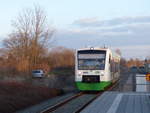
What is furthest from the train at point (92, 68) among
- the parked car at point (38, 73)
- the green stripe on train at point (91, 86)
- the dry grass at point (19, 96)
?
the parked car at point (38, 73)

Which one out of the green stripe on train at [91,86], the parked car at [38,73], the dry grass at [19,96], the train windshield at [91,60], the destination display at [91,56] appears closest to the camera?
the dry grass at [19,96]

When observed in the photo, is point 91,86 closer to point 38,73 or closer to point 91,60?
point 91,60

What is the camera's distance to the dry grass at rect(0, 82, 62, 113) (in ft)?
66.7

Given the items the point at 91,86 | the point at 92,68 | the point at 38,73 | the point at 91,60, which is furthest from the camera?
the point at 38,73

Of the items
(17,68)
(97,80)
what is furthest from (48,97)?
(17,68)

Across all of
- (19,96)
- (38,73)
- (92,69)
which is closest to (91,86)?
(92,69)

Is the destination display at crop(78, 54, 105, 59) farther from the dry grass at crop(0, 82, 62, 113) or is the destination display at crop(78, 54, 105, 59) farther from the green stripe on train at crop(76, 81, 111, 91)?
the dry grass at crop(0, 82, 62, 113)

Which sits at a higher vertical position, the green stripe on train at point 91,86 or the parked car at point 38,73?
the parked car at point 38,73

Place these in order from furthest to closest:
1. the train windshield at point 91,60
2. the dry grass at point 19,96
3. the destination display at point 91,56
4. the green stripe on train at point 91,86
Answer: the destination display at point 91,56 → the train windshield at point 91,60 → the green stripe on train at point 91,86 → the dry grass at point 19,96

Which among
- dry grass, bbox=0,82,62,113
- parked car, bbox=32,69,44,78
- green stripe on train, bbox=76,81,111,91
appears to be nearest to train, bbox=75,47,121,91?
green stripe on train, bbox=76,81,111,91

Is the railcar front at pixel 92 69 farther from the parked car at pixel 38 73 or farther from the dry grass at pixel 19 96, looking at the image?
the parked car at pixel 38 73

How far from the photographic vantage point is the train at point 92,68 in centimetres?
3066

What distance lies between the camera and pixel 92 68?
31.0 meters

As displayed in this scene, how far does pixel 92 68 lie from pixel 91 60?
2.13 ft
